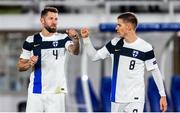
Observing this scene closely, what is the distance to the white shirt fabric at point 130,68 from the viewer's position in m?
8.02

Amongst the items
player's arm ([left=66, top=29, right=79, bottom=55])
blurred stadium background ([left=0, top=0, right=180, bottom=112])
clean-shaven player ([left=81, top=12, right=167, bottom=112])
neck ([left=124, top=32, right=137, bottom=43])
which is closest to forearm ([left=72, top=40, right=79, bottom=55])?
player's arm ([left=66, top=29, right=79, bottom=55])

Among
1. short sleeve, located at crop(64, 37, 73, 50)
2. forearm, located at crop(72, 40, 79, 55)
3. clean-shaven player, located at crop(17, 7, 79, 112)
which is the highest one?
short sleeve, located at crop(64, 37, 73, 50)

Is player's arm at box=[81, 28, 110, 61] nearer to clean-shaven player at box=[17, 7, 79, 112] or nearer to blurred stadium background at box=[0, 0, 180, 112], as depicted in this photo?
clean-shaven player at box=[17, 7, 79, 112]

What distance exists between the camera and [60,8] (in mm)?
14383

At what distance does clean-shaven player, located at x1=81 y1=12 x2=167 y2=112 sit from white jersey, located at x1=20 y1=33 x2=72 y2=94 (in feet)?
1.07

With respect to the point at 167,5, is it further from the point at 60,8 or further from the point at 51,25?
the point at 51,25

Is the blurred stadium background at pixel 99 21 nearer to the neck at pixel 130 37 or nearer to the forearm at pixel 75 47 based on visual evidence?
the neck at pixel 130 37

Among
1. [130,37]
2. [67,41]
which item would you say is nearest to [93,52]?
[67,41]

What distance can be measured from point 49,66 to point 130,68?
0.92m

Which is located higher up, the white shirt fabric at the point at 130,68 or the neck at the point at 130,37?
the neck at the point at 130,37

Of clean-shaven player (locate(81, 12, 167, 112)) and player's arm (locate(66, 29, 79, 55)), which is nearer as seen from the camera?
player's arm (locate(66, 29, 79, 55))

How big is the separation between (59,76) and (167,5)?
6413 mm

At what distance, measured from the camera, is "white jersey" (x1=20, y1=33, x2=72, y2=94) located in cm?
806

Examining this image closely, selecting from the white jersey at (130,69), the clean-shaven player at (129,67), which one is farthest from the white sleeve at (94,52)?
the white jersey at (130,69)
